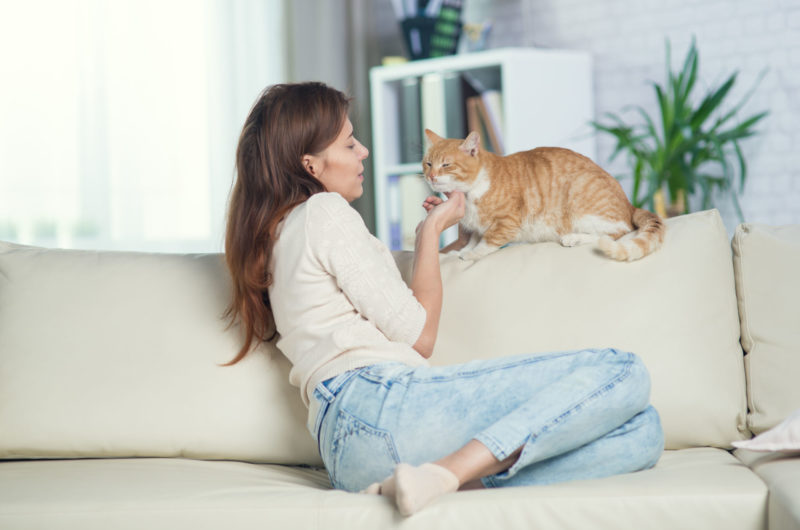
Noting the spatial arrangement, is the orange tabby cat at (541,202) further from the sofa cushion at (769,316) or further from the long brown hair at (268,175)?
the long brown hair at (268,175)

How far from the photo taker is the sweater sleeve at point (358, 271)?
139 cm

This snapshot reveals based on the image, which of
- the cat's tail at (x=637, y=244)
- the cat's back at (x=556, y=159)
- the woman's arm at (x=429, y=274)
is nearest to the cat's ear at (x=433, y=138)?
the cat's back at (x=556, y=159)

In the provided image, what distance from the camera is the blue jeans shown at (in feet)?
4.08

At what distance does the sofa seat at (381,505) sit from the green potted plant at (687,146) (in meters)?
1.79

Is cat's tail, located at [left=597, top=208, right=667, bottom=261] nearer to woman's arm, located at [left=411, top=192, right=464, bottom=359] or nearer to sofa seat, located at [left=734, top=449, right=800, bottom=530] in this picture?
woman's arm, located at [left=411, top=192, right=464, bottom=359]

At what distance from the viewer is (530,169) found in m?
1.87

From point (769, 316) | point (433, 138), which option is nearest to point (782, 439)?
point (769, 316)

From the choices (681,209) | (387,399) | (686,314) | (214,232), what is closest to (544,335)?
(686,314)

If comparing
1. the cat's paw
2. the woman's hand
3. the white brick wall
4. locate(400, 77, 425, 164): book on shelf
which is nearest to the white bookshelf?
locate(400, 77, 425, 164): book on shelf

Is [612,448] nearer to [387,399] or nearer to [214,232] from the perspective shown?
[387,399]

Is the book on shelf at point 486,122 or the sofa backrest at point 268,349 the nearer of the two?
the sofa backrest at point 268,349

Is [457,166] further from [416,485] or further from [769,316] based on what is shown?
[416,485]

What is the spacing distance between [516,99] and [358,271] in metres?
1.96

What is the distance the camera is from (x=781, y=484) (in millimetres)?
1172
